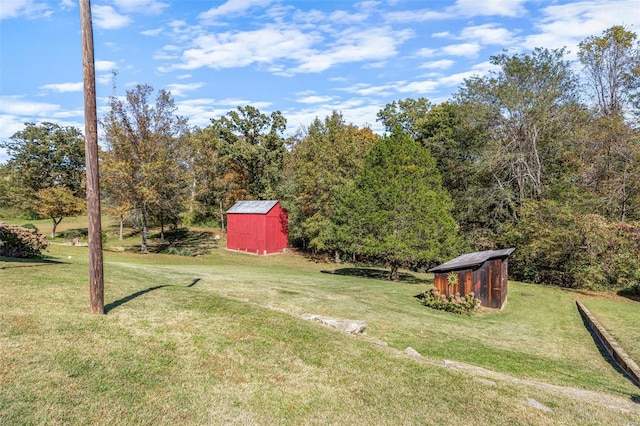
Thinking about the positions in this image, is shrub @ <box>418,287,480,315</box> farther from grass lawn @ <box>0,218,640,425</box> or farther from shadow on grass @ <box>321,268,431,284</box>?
shadow on grass @ <box>321,268,431,284</box>

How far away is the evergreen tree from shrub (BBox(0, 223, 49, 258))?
662 inches

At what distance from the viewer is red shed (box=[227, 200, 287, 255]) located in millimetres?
41031

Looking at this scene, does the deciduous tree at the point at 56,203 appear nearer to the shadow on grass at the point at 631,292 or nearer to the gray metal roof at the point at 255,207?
the gray metal roof at the point at 255,207

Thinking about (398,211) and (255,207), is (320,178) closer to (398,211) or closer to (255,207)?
(255,207)

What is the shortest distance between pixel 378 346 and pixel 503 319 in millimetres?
9841

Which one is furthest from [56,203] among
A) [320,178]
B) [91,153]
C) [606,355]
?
[606,355]

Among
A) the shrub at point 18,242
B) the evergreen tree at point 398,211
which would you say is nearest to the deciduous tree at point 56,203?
the shrub at point 18,242

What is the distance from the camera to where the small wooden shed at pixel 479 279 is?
18.4m

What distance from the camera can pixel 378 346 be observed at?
973cm

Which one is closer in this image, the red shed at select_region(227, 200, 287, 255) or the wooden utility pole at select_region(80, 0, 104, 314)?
the wooden utility pole at select_region(80, 0, 104, 314)

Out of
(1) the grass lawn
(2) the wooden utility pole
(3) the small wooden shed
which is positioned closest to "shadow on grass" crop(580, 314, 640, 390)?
(1) the grass lawn

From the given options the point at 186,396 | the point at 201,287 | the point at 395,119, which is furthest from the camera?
the point at 395,119

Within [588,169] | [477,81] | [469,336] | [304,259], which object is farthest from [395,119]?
[469,336]

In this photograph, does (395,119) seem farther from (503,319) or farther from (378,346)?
(378,346)
